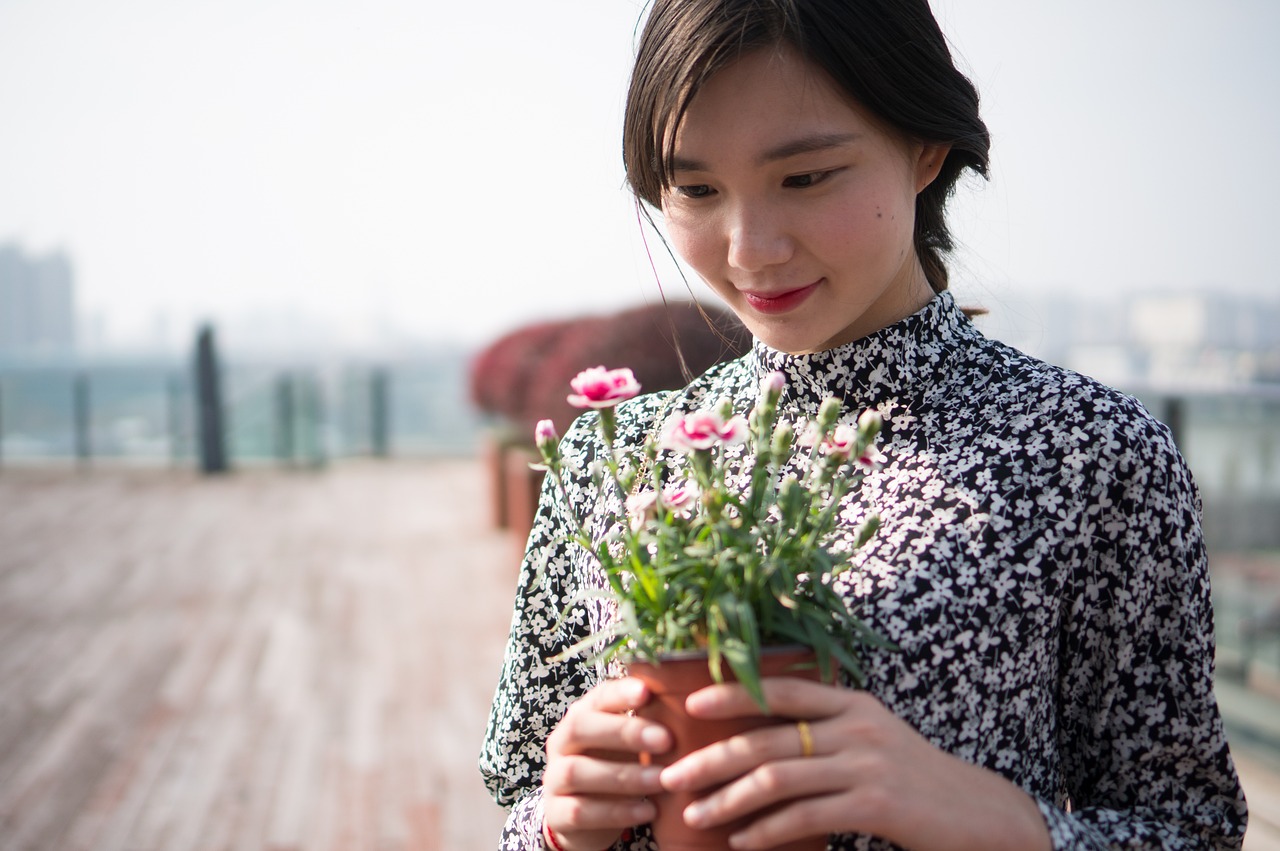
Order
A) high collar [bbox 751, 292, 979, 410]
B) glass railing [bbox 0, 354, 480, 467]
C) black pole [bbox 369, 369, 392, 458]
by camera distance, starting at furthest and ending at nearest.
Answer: black pole [bbox 369, 369, 392, 458] < glass railing [bbox 0, 354, 480, 467] < high collar [bbox 751, 292, 979, 410]

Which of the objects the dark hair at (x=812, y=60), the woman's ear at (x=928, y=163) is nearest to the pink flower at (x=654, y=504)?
the dark hair at (x=812, y=60)

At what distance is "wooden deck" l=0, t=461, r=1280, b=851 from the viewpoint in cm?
349

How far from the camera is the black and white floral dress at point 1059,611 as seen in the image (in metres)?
0.99

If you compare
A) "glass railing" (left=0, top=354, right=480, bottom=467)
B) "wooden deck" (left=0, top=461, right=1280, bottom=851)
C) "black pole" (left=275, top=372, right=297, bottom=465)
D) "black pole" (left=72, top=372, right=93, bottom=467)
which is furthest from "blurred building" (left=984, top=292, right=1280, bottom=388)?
"black pole" (left=72, top=372, right=93, bottom=467)

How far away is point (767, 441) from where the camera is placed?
91cm

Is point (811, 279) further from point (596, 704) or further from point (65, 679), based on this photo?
point (65, 679)

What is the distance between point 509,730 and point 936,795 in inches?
19.8

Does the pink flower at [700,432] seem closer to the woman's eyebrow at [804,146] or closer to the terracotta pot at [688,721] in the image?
the terracotta pot at [688,721]

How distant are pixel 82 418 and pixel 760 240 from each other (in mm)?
11304

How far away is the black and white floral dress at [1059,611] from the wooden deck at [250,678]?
230cm

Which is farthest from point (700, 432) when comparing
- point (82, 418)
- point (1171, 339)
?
point (82, 418)

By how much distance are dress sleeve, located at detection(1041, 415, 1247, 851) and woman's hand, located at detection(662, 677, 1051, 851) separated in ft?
0.71

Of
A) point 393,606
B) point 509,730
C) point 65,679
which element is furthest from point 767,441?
point 393,606

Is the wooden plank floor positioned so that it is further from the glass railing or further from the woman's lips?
the woman's lips
